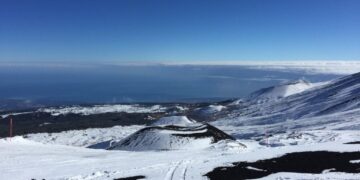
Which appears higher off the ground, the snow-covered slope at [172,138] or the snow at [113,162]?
the snow at [113,162]

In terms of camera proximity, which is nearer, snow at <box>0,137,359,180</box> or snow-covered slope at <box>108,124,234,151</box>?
snow at <box>0,137,359,180</box>

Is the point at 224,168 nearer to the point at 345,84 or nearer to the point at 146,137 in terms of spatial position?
the point at 146,137

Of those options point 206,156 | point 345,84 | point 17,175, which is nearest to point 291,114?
point 345,84

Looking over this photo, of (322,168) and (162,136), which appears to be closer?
(322,168)

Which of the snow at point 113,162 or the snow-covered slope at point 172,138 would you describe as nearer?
the snow at point 113,162

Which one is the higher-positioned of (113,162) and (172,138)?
(113,162)

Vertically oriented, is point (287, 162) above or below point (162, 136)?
above

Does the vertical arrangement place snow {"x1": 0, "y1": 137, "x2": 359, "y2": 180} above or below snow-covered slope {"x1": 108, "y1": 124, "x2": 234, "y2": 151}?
above

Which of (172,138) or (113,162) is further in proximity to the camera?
(172,138)
